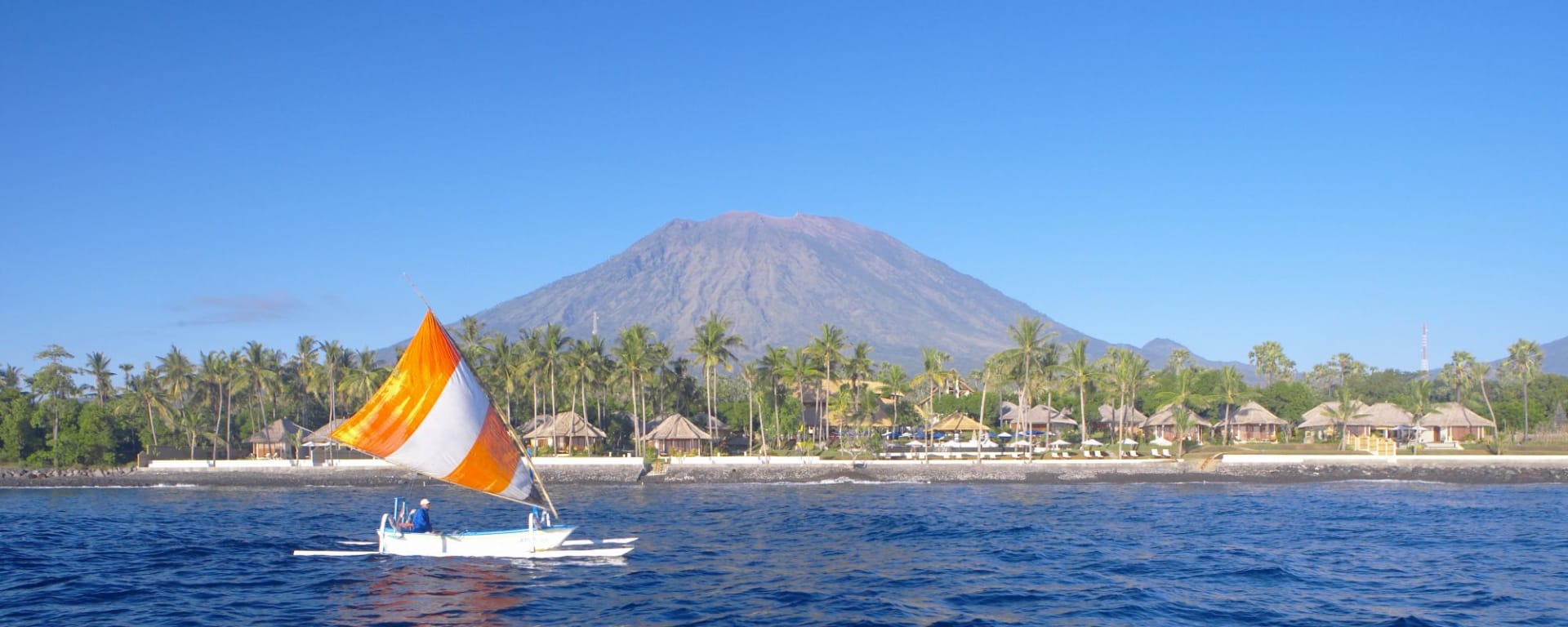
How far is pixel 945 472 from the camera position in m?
65.9

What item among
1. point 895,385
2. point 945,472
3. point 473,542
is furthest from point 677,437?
point 473,542

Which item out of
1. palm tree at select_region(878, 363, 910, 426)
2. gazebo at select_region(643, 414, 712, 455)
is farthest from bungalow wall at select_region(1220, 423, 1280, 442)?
gazebo at select_region(643, 414, 712, 455)

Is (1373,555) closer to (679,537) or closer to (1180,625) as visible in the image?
(1180,625)

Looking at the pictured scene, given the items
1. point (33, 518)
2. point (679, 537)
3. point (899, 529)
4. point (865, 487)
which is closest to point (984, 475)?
point (865, 487)

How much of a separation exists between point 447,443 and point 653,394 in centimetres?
6177

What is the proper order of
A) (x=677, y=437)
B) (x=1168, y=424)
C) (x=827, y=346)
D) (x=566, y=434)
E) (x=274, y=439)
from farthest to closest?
1. (x=1168, y=424)
2. (x=274, y=439)
3. (x=827, y=346)
4. (x=566, y=434)
5. (x=677, y=437)

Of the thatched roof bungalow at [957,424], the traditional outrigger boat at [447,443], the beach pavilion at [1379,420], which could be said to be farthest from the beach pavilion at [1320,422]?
the traditional outrigger boat at [447,443]

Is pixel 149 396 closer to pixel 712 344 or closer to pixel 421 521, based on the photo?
pixel 712 344

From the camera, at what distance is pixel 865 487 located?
197 feet

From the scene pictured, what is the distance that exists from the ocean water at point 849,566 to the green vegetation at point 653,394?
967 inches

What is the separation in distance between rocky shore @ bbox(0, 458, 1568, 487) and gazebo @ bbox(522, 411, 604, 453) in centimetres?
930

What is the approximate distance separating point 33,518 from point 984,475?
47919 mm

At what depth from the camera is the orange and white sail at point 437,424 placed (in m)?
28.7

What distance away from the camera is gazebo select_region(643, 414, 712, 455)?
75.4 meters
